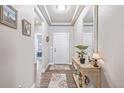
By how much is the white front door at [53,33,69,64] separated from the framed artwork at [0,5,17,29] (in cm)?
439

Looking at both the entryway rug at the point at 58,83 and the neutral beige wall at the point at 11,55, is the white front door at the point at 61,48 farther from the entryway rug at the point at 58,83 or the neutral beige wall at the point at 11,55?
the neutral beige wall at the point at 11,55

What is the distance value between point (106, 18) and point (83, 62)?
3.58ft

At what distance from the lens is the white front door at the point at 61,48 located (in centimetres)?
696

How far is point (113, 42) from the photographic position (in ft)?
8.11

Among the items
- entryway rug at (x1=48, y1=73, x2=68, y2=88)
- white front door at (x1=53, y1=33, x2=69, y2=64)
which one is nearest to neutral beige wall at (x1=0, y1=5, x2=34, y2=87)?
entryway rug at (x1=48, y1=73, x2=68, y2=88)

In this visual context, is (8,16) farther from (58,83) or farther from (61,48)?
(61,48)

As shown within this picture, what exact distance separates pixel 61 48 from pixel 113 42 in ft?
16.2

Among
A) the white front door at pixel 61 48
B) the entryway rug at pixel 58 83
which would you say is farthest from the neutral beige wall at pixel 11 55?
the white front door at pixel 61 48

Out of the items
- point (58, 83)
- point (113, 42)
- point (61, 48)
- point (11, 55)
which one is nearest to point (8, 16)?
point (11, 55)

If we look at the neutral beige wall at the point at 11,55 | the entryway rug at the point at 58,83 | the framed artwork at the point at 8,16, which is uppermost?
the framed artwork at the point at 8,16

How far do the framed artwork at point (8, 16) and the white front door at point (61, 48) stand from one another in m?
4.39
